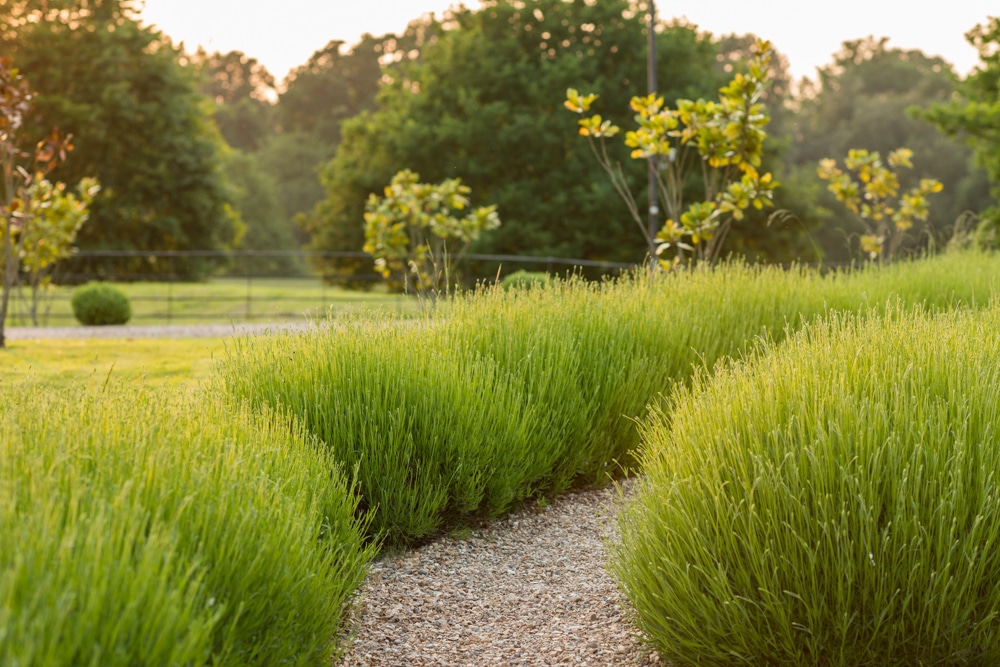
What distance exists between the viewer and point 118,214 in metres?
30.6

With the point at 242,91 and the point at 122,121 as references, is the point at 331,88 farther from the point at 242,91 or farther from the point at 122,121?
the point at 122,121

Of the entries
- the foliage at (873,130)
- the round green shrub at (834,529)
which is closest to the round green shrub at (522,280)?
the round green shrub at (834,529)

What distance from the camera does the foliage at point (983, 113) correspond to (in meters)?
18.5

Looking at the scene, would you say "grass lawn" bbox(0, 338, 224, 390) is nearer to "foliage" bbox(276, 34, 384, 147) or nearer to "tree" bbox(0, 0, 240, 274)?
"tree" bbox(0, 0, 240, 274)

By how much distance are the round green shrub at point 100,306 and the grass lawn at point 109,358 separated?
441 cm

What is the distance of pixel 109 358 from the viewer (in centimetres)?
1004

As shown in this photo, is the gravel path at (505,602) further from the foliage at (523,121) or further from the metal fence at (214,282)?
the foliage at (523,121)

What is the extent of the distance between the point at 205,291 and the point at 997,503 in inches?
993

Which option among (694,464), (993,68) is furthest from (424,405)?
(993,68)

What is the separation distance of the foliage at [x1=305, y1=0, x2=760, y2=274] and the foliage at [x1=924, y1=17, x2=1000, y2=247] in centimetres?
717

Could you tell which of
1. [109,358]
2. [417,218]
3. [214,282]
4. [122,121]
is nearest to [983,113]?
[417,218]

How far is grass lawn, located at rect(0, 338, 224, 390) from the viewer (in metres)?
8.23

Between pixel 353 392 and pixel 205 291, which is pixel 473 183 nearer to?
pixel 205 291

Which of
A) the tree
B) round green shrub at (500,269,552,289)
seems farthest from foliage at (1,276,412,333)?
round green shrub at (500,269,552,289)
